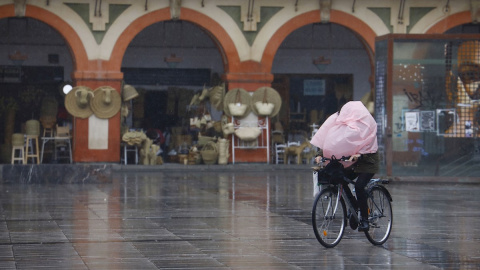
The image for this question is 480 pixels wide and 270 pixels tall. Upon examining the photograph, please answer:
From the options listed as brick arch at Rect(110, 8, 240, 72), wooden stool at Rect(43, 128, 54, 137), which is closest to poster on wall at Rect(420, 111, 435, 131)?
brick arch at Rect(110, 8, 240, 72)

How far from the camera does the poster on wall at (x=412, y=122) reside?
20422mm

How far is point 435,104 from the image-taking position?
20.4 m

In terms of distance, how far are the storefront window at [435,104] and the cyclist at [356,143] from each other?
10609mm

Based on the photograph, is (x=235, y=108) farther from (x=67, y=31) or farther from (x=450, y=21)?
(x=450, y=21)

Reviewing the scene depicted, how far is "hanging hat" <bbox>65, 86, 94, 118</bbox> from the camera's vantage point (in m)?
25.8

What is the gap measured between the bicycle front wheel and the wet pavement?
0.14 meters

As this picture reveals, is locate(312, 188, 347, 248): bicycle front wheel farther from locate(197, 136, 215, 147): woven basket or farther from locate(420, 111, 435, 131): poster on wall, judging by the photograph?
locate(197, 136, 215, 147): woven basket

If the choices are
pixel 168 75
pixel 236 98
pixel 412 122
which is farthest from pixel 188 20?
pixel 412 122

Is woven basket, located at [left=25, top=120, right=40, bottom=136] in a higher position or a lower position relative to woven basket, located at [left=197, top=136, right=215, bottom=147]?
higher

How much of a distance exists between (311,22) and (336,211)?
17904 millimetres

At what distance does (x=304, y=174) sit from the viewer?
24.5 meters

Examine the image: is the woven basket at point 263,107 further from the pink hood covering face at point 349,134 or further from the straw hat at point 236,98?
the pink hood covering face at point 349,134

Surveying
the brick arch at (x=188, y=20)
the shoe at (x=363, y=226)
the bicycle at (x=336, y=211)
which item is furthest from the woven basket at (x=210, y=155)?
the shoe at (x=363, y=226)

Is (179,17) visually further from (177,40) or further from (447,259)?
(447,259)
